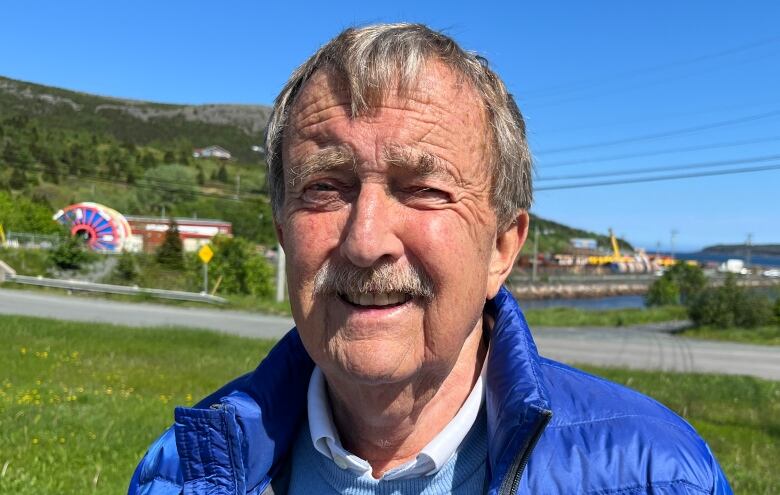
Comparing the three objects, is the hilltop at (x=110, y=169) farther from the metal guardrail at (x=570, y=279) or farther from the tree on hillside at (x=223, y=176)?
the metal guardrail at (x=570, y=279)

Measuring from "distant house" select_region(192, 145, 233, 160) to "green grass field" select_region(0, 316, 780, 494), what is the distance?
14897 cm

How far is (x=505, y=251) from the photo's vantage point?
1.84 m

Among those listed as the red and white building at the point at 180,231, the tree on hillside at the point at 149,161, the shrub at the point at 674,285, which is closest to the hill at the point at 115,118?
the tree on hillside at the point at 149,161

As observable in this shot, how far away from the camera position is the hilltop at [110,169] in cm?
9919

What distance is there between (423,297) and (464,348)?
0.98 ft

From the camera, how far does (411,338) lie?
1561 mm

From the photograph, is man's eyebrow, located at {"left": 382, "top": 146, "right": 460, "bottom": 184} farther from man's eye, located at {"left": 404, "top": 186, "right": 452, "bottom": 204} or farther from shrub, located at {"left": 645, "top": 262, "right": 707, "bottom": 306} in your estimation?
shrub, located at {"left": 645, "top": 262, "right": 707, "bottom": 306}

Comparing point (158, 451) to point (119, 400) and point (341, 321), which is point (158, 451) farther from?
point (119, 400)

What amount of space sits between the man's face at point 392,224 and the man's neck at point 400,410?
0.09 metres

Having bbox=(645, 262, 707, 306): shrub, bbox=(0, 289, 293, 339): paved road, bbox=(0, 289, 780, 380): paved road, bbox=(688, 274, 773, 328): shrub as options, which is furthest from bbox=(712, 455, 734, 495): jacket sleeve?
bbox=(645, 262, 707, 306): shrub

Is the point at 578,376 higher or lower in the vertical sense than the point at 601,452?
higher

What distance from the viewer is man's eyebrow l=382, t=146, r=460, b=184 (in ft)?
5.03

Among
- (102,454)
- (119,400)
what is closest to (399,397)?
(102,454)

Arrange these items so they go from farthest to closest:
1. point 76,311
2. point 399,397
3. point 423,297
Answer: point 76,311, point 399,397, point 423,297
